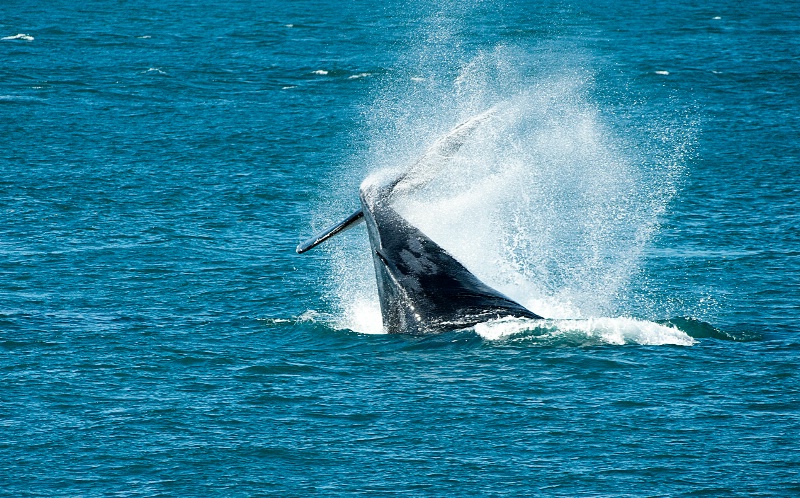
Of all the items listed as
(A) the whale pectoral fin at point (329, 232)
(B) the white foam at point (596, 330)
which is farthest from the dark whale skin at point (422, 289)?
(A) the whale pectoral fin at point (329, 232)

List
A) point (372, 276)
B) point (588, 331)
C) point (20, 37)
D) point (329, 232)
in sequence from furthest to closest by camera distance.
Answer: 1. point (20, 37)
2. point (372, 276)
3. point (588, 331)
4. point (329, 232)

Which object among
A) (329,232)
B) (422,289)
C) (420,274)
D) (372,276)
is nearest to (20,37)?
(372,276)

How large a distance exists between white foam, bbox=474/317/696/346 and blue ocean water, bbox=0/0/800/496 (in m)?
0.07

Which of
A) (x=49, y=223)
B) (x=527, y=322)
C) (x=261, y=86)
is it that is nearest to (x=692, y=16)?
(x=261, y=86)

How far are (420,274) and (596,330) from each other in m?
4.76

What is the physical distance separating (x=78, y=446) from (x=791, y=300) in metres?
21.0

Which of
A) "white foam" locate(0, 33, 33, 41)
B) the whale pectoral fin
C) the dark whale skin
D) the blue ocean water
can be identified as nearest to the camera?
the blue ocean water

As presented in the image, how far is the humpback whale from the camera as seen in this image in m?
29.0

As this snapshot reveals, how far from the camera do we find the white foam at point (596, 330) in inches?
1150

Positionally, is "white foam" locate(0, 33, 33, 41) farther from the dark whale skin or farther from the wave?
the dark whale skin

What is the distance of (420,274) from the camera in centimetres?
2925

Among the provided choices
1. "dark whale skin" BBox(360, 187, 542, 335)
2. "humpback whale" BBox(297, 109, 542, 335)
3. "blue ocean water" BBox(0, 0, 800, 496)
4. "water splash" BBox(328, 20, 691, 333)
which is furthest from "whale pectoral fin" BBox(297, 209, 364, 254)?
"blue ocean water" BBox(0, 0, 800, 496)

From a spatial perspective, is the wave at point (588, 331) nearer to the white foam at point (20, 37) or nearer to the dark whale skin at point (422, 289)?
the dark whale skin at point (422, 289)

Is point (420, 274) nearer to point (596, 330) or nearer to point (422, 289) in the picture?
point (422, 289)
